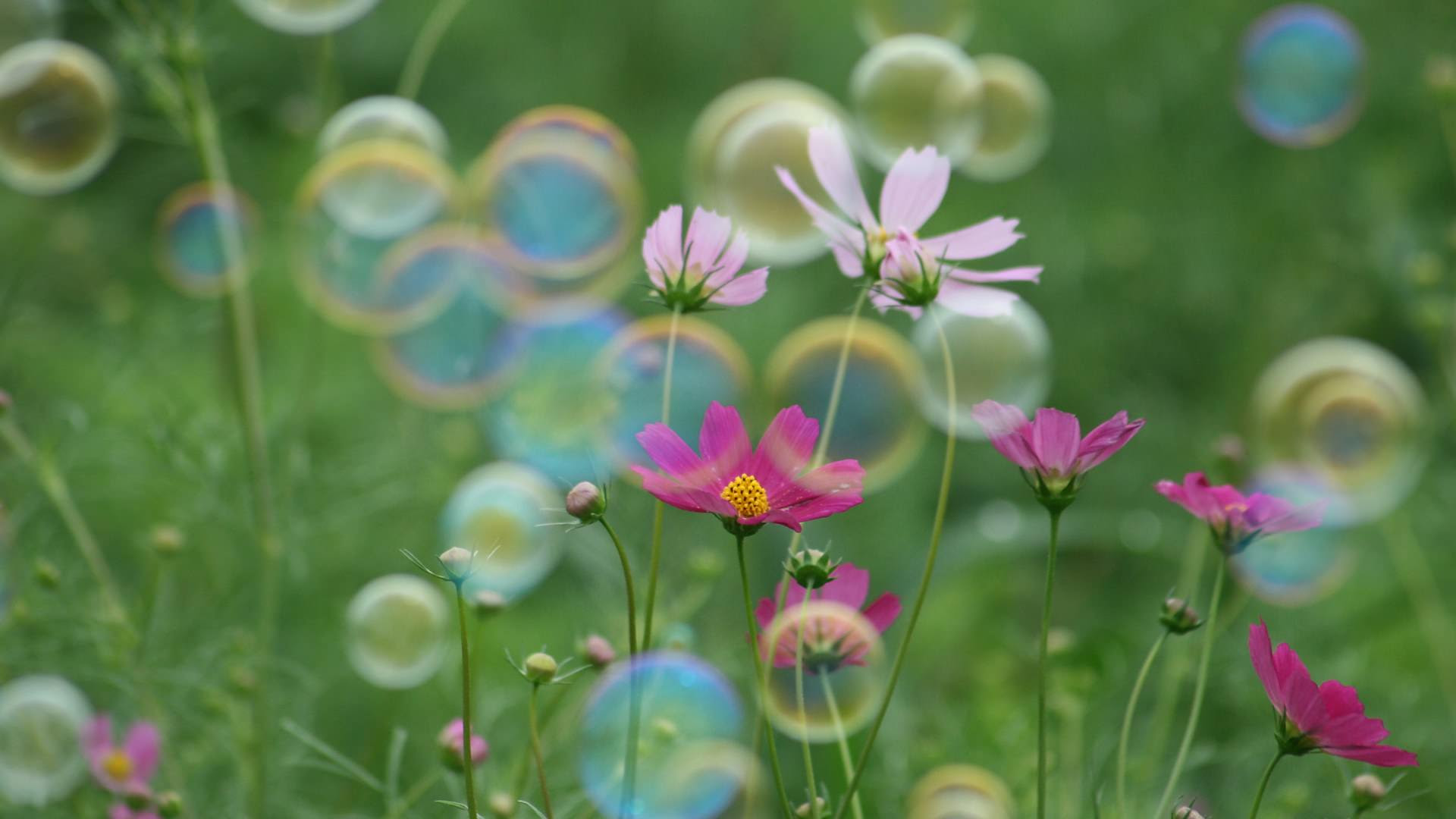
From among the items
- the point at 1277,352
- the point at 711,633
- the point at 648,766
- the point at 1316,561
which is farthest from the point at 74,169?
the point at 1277,352

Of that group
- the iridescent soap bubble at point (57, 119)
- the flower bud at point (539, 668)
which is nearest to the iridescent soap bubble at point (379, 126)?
the iridescent soap bubble at point (57, 119)

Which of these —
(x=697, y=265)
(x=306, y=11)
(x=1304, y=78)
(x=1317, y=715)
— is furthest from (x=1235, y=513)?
(x=1304, y=78)

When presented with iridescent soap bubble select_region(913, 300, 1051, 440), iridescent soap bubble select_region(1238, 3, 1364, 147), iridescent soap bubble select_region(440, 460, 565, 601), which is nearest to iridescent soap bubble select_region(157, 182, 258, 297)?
iridescent soap bubble select_region(440, 460, 565, 601)

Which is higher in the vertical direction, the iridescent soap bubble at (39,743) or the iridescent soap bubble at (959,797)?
the iridescent soap bubble at (39,743)

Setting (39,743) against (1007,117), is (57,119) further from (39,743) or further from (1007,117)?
(1007,117)

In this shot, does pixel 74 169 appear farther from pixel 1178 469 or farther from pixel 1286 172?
pixel 1286 172

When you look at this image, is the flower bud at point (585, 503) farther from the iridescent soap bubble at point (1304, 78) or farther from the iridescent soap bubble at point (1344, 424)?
the iridescent soap bubble at point (1304, 78)
